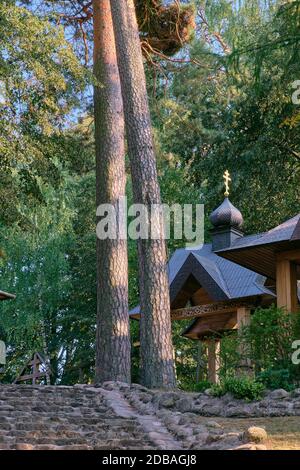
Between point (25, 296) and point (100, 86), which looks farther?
point (25, 296)

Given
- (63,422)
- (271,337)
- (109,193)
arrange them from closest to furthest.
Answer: (63,422), (271,337), (109,193)

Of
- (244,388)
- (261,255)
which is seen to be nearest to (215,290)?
(261,255)

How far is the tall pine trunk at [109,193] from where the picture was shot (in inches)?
526

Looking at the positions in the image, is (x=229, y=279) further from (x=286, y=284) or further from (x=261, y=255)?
(x=286, y=284)

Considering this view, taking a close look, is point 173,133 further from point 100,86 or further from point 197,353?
point 100,86

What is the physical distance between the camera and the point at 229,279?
18203 millimetres

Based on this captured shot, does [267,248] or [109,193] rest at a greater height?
[109,193]

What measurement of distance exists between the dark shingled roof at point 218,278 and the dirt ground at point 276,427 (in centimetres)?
746

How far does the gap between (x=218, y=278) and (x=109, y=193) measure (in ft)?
15.1

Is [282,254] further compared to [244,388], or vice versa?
[282,254]

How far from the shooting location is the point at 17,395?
35.4 ft

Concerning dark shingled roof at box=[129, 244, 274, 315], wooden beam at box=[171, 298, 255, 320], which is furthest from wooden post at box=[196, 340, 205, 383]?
wooden beam at box=[171, 298, 255, 320]

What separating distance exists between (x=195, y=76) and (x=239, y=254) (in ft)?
40.2
